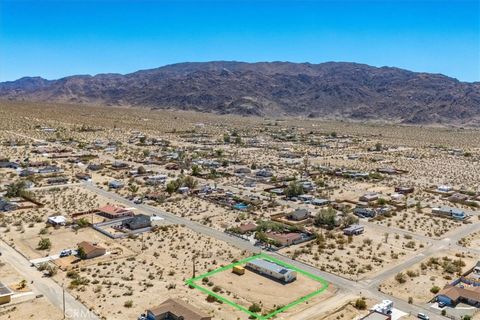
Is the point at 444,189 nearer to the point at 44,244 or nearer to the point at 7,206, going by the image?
the point at 44,244

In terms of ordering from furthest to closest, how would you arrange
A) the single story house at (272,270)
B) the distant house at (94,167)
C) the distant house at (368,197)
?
1. the distant house at (94,167)
2. the distant house at (368,197)
3. the single story house at (272,270)

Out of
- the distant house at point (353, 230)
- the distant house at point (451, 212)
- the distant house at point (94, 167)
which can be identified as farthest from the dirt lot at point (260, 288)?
the distant house at point (94, 167)

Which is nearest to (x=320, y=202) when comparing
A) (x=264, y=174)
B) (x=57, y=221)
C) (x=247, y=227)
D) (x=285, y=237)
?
(x=247, y=227)

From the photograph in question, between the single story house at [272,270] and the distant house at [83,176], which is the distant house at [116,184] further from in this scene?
the single story house at [272,270]

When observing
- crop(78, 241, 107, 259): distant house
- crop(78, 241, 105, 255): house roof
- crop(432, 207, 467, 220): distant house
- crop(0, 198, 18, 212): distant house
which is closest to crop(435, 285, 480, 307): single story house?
crop(432, 207, 467, 220): distant house

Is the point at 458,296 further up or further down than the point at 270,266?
further down

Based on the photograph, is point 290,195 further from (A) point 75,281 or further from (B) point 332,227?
(A) point 75,281
